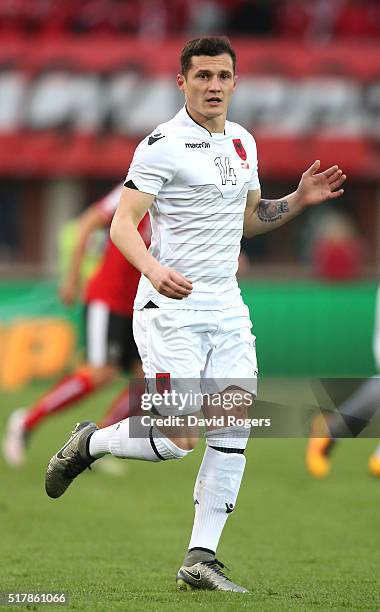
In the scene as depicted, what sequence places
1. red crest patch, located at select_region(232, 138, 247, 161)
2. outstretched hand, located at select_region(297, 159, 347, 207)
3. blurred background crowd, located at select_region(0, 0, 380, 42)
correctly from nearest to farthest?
1. red crest patch, located at select_region(232, 138, 247, 161)
2. outstretched hand, located at select_region(297, 159, 347, 207)
3. blurred background crowd, located at select_region(0, 0, 380, 42)

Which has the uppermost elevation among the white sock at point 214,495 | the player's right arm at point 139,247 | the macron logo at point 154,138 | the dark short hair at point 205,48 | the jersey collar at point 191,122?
the dark short hair at point 205,48

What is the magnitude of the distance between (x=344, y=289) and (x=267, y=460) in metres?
5.80

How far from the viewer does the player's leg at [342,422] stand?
7.75 m

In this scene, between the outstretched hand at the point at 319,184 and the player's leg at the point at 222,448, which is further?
the outstretched hand at the point at 319,184

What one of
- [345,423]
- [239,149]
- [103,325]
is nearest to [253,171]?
[239,149]

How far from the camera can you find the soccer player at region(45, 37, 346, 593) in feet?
17.6

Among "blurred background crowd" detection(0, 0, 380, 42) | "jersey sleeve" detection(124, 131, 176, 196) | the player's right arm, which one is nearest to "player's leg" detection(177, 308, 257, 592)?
the player's right arm

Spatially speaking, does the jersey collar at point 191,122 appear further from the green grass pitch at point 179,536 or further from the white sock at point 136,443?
the green grass pitch at point 179,536

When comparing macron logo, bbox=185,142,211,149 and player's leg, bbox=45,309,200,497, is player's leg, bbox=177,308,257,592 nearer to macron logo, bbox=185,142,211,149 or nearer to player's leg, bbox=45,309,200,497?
player's leg, bbox=45,309,200,497

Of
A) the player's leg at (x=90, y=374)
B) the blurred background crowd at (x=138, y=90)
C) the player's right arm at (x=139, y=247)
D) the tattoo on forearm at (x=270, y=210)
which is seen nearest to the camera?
the player's right arm at (x=139, y=247)

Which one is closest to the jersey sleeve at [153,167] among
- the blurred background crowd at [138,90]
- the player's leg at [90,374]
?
the player's leg at [90,374]

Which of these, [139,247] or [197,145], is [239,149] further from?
[139,247]

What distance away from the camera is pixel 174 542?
7020 mm

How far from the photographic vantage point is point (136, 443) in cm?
548
